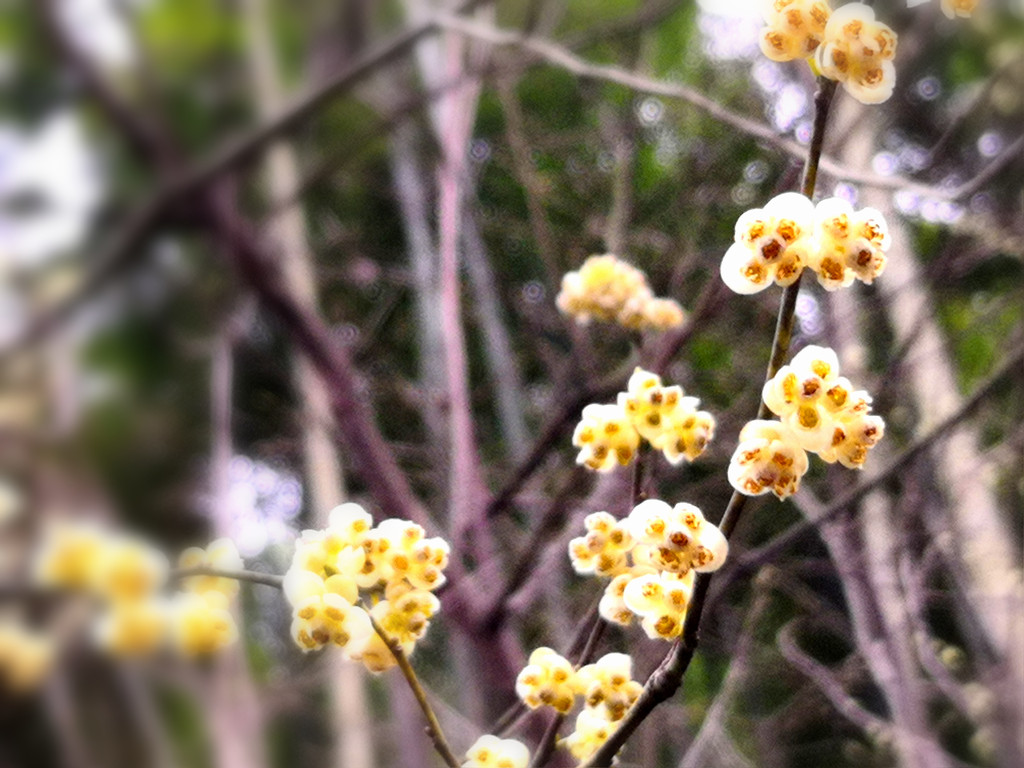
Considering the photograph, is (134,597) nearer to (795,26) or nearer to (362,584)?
(362,584)

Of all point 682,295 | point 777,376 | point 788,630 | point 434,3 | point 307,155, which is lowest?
point 777,376

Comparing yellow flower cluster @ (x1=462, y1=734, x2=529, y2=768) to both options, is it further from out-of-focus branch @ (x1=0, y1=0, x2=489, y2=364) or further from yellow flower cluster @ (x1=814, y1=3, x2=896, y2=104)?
out-of-focus branch @ (x1=0, y1=0, x2=489, y2=364)

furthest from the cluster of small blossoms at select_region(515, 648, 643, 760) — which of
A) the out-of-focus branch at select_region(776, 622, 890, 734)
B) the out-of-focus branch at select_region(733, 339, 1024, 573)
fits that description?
the out-of-focus branch at select_region(776, 622, 890, 734)

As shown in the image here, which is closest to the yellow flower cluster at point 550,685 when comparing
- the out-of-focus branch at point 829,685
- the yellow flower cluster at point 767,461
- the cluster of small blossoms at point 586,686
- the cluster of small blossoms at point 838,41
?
the cluster of small blossoms at point 586,686

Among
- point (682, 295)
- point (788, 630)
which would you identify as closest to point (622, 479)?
point (682, 295)

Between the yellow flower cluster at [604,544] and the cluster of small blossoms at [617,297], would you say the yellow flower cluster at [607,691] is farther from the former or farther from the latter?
the cluster of small blossoms at [617,297]

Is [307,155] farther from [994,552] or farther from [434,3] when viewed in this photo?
[994,552]
